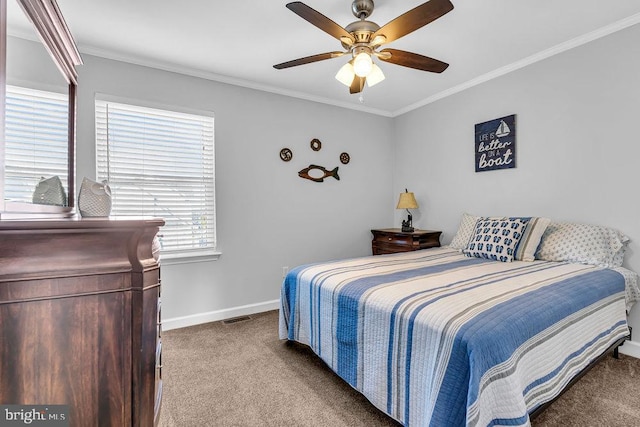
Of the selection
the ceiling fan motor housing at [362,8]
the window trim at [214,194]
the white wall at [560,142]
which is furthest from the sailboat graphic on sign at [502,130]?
the window trim at [214,194]

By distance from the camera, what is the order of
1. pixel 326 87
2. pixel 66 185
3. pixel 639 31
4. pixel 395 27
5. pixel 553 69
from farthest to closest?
pixel 326 87 < pixel 553 69 < pixel 639 31 < pixel 395 27 < pixel 66 185

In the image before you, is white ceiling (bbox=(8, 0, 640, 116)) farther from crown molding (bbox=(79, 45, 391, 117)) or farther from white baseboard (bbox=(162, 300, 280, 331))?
white baseboard (bbox=(162, 300, 280, 331))

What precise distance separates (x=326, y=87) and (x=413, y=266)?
7.24 ft

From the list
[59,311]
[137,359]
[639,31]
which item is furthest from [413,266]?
[639,31]

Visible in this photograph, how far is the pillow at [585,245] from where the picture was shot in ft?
7.61

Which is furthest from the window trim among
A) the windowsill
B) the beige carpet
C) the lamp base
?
the lamp base

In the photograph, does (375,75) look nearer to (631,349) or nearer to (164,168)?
(164,168)

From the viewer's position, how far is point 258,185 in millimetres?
3381

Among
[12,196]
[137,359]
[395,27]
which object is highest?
[395,27]

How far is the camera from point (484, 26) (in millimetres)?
2330

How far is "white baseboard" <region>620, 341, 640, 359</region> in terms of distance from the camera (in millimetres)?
2311

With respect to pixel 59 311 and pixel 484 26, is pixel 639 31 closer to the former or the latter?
pixel 484 26

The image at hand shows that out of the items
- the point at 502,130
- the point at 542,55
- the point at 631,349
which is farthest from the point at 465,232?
the point at 542,55

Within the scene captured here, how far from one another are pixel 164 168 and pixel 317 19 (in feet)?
6.50
